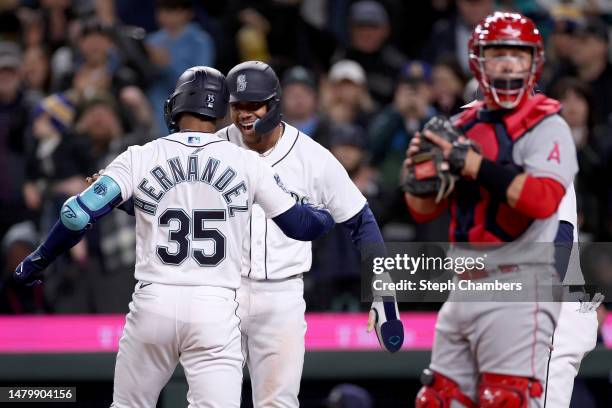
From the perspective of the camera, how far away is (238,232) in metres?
5.14

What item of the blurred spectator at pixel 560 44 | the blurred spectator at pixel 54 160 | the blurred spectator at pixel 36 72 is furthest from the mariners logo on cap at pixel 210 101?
the blurred spectator at pixel 36 72

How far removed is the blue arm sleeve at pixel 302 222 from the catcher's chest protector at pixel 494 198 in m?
0.68

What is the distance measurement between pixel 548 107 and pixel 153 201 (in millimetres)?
1582

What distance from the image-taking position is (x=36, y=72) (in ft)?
33.9

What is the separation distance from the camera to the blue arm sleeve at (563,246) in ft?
16.5

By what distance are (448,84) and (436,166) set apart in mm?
4642

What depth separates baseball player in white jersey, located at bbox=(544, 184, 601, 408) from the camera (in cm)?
540

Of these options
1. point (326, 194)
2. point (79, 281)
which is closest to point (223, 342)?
point (326, 194)

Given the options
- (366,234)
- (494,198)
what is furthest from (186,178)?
(494,198)

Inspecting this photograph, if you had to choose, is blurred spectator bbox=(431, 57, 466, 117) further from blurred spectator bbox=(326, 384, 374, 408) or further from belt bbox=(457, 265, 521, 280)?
belt bbox=(457, 265, 521, 280)

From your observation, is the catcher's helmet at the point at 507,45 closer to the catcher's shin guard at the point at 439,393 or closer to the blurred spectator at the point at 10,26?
the catcher's shin guard at the point at 439,393

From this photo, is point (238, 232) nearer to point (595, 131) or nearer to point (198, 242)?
point (198, 242)

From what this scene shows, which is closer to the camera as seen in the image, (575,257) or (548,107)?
(548,107)

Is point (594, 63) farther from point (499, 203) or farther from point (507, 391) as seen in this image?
point (507, 391)
